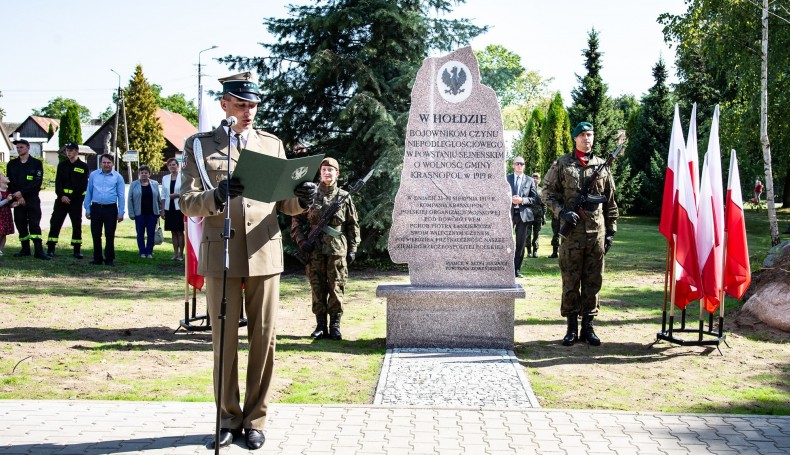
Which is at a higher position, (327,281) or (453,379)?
(327,281)

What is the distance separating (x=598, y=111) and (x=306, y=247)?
1274 inches

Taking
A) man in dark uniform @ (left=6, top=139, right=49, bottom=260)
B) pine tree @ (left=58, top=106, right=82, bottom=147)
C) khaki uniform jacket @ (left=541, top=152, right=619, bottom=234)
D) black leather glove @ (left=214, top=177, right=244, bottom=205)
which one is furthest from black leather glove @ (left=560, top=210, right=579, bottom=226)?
pine tree @ (left=58, top=106, right=82, bottom=147)

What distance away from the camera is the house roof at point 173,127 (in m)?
83.9

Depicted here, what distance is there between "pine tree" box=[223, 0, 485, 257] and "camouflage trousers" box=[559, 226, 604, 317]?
20.1 ft

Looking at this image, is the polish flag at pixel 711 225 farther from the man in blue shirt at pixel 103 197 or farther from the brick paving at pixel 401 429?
the man in blue shirt at pixel 103 197

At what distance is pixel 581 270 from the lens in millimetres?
A: 8586

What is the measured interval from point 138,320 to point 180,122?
3381 inches

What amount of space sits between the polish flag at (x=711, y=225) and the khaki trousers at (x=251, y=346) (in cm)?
513

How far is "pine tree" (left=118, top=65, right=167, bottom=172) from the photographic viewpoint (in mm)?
74812

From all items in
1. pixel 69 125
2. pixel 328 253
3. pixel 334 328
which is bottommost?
pixel 334 328

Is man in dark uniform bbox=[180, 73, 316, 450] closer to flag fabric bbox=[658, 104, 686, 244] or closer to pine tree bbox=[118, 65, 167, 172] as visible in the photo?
flag fabric bbox=[658, 104, 686, 244]

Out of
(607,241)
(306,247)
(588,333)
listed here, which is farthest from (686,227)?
(306,247)

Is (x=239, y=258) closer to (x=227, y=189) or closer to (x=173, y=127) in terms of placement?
(x=227, y=189)

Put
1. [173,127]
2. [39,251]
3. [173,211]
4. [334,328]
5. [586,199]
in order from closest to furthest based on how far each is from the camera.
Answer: [586,199]
[334,328]
[39,251]
[173,211]
[173,127]
